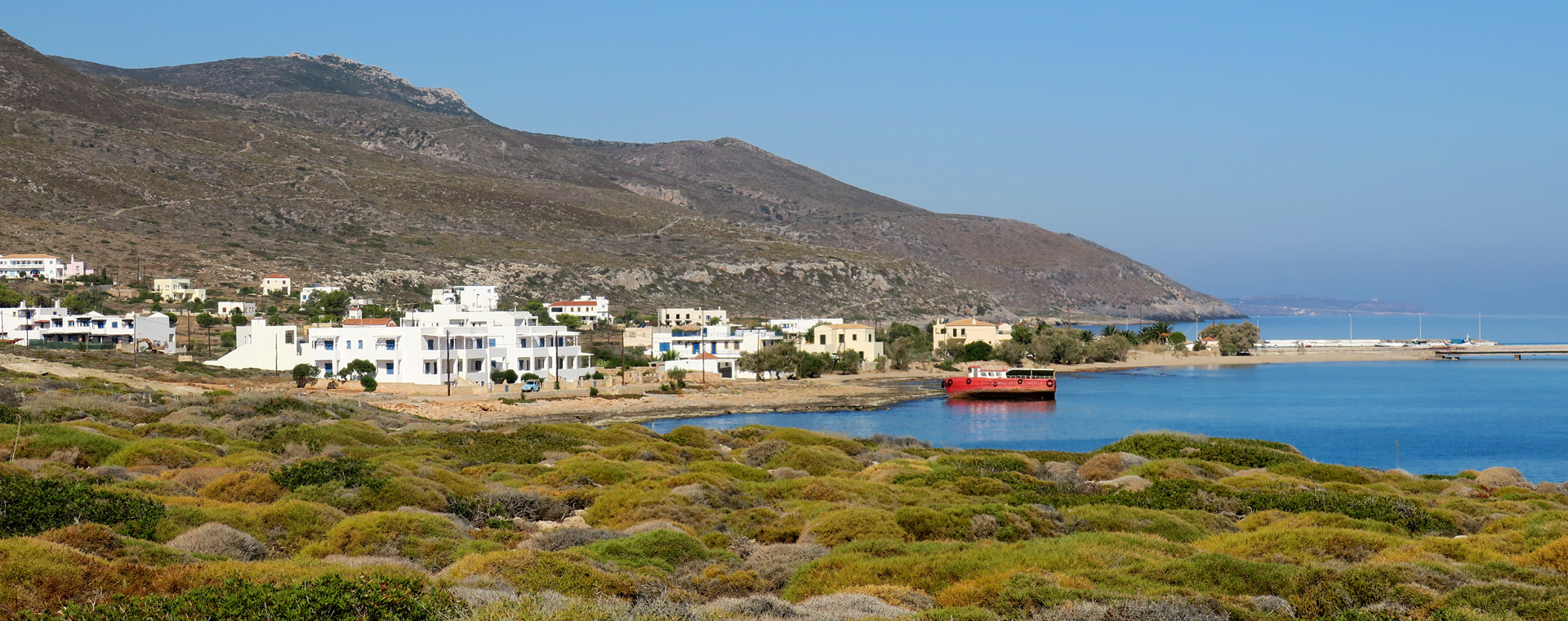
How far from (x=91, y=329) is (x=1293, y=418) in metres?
76.3

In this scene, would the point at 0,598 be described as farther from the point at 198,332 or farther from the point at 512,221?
the point at 512,221

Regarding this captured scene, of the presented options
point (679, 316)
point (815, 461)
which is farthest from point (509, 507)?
point (679, 316)

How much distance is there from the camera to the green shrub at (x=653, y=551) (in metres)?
13.1

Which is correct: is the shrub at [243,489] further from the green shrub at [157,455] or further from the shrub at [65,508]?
the green shrub at [157,455]

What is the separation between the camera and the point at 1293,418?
64812mm

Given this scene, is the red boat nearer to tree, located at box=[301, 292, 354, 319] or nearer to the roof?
the roof

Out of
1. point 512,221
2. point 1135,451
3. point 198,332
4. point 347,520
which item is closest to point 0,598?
point 347,520

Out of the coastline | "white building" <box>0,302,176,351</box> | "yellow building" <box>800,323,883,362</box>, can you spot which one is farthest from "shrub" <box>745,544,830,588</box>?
"yellow building" <box>800,323,883,362</box>

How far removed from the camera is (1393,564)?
476 inches

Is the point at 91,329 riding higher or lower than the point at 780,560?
higher

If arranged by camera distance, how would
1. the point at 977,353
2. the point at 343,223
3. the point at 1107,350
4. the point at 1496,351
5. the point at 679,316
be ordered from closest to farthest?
1. the point at 977,353
2. the point at 1107,350
3. the point at 679,316
4. the point at 343,223
5. the point at 1496,351

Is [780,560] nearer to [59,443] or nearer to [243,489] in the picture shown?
[243,489]

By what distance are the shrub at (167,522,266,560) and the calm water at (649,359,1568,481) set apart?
35666 mm

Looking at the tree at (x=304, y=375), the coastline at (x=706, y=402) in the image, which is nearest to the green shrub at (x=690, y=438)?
the coastline at (x=706, y=402)
